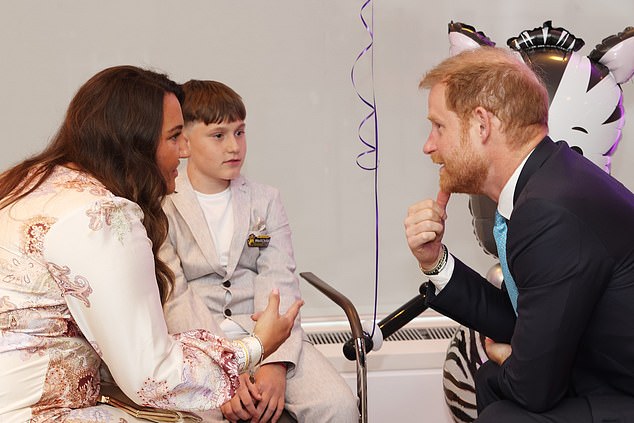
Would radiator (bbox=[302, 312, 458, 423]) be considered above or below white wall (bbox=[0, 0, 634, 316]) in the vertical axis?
below

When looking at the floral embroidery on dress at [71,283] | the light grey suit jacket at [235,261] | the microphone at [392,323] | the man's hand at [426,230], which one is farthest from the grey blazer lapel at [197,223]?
the floral embroidery on dress at [71,283]

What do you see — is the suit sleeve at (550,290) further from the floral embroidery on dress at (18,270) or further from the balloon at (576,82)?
the floral embroidery on dress at (18,270)

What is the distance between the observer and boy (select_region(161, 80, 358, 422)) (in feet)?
8.55

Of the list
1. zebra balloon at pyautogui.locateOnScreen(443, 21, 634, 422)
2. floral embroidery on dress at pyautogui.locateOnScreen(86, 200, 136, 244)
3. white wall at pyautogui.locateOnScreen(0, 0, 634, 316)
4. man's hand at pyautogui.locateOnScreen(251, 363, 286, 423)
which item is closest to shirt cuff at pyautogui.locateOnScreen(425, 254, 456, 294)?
zebra balloon at pyautogui.locateOnScreen(443, 21, 634, 422)

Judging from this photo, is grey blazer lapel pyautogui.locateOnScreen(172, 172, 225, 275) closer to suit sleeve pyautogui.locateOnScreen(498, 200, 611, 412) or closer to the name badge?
the name badge

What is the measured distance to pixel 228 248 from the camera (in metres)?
2.80

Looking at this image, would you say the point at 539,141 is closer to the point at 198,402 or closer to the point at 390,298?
the point at 198,402

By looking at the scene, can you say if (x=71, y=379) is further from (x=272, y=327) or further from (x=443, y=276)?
(x=443, y=276)

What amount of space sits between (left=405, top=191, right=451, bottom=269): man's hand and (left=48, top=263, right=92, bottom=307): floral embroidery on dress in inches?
31.2

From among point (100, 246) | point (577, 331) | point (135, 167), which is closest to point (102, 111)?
point (135, 167)

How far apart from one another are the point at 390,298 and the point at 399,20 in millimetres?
1119

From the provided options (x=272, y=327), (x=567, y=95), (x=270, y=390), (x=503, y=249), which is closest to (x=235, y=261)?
(x=270, y=390)

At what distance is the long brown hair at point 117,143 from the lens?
1.97 metres

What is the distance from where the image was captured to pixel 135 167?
1986 mm
